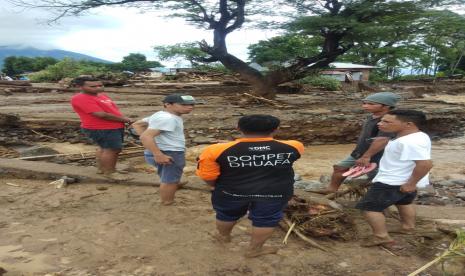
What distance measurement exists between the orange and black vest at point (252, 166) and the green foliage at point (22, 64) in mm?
42979

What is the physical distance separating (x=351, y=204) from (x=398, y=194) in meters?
1.32

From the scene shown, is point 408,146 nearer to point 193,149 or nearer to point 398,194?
point 398,194

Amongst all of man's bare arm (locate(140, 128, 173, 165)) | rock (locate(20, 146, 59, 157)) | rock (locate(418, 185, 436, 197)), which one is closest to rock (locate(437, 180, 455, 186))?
rock (locate(418, 185, 436, 197))

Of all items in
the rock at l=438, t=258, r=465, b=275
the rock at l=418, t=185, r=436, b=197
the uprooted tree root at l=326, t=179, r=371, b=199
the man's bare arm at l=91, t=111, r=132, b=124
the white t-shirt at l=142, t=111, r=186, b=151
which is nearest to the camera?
the rock at l=438, t=258, r=465, b=275

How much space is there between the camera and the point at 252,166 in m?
3.03

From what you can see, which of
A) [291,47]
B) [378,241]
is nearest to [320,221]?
[378,241]

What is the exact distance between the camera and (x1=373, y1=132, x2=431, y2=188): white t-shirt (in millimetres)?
3316

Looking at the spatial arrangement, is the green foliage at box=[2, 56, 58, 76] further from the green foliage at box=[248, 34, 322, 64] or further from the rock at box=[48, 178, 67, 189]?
the rock at box=[48, 178, 67, 189]

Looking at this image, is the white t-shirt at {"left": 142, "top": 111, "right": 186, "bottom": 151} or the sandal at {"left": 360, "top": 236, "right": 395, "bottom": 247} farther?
the white t-shirt at {"left": 142, "top": 111, "right": 186, "bottom": 151}

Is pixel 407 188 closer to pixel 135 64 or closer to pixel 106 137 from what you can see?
pixel 106 137

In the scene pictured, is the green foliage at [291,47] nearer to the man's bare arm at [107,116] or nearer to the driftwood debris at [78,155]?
the driftwood debris at [78,155]

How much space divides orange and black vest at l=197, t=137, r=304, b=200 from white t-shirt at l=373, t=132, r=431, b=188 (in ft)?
2.92

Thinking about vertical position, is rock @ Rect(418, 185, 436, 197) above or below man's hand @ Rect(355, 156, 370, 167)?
below

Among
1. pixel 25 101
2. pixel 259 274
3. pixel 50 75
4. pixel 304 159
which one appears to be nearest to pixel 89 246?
pixel 259 274
